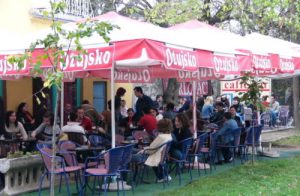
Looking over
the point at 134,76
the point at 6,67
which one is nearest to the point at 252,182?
the point at 134,76

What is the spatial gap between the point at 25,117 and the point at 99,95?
540 cm

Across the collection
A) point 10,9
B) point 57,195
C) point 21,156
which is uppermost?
point 10,9

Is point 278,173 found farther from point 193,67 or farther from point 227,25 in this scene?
point 227,25

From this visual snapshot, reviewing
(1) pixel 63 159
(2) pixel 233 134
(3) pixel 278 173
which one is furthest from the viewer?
(2) pixel 233 134

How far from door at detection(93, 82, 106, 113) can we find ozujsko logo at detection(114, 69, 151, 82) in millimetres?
6032

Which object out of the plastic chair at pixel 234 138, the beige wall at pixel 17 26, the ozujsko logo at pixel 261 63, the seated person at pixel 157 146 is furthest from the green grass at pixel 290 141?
the seated person at pixel 157 146

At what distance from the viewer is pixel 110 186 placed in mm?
8648

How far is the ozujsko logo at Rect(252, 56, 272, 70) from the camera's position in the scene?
10898 millimetres

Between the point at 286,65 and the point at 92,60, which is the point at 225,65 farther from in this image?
the point at 286,65

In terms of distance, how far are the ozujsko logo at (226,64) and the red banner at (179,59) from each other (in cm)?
90

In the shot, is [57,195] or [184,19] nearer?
[57,195]

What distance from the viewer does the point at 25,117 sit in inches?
525

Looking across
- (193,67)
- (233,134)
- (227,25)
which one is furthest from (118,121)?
(227,25)

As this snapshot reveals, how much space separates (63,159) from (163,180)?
2057 millimetres
